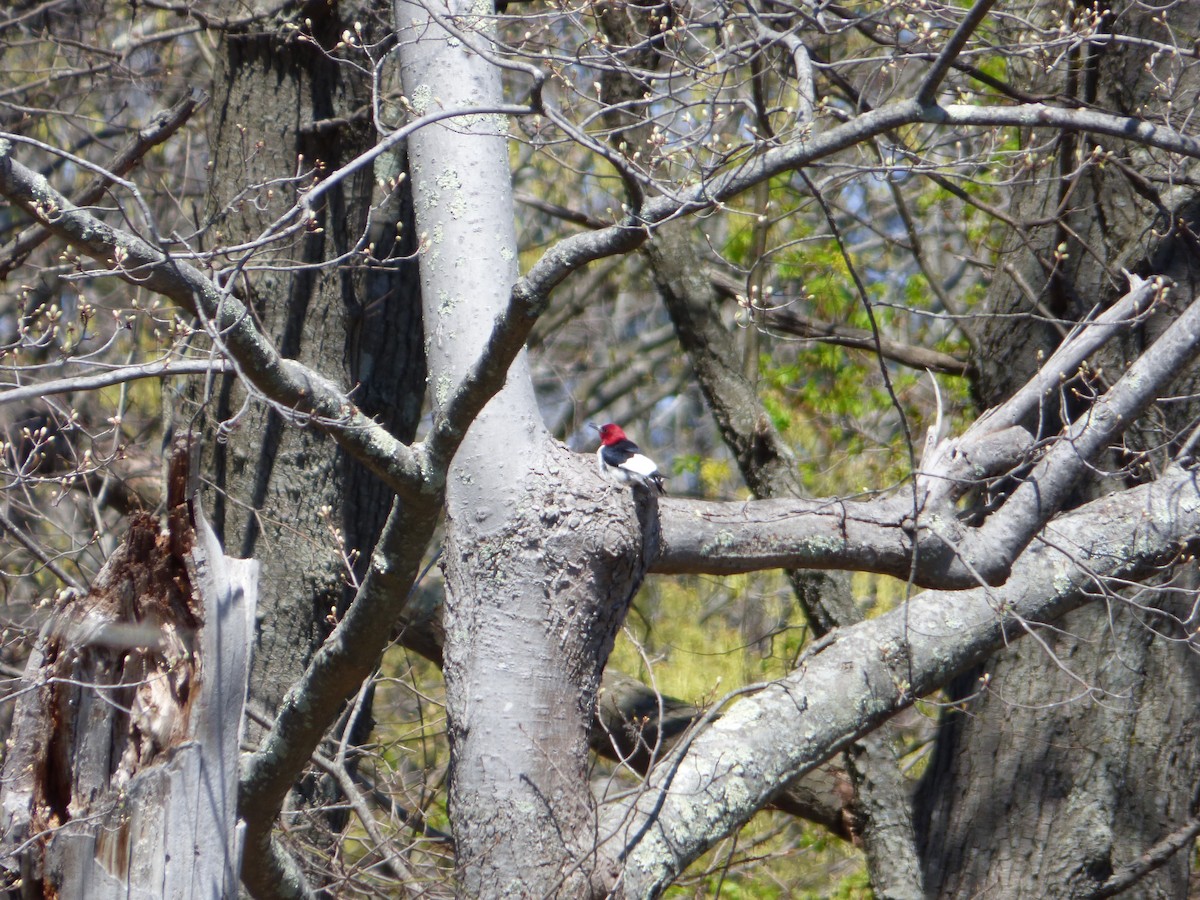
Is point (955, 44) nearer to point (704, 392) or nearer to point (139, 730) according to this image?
point (139, 730)

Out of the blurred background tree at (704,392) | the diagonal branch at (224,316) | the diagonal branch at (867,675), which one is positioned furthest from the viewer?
the blurred background tree at (704,392)

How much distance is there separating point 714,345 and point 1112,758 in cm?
225

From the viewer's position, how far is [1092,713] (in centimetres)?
423

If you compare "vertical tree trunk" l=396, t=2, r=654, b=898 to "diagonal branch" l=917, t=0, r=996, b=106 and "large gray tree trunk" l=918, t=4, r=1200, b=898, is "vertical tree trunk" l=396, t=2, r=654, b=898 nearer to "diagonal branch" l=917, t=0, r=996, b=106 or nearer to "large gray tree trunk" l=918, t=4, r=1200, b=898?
"diagonal branch" l=917, t=0, r=996, b=106

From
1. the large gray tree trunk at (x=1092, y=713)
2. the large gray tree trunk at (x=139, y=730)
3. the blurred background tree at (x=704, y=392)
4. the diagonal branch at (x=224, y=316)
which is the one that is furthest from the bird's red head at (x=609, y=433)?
the large gray tree trunk at (x=139, y=730)

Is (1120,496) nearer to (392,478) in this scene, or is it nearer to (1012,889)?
(1012,889)

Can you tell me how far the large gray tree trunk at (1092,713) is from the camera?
4113 millimetres

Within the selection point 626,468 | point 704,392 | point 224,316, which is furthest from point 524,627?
point 704,392

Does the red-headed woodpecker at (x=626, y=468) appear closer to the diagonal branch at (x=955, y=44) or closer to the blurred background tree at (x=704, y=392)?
the blurred background tree at (x=704, y=392)

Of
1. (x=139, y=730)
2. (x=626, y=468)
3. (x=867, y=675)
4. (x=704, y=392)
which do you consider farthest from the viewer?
(x=704, y=392)

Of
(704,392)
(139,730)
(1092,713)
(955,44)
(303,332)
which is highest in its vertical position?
(704,392)

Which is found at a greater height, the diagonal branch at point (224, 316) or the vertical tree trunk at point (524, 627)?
the diagonal branch at point (224, 316)

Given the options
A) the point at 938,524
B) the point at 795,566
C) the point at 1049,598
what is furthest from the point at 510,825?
the point at 1049,598

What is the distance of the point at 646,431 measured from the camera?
8758 mm
